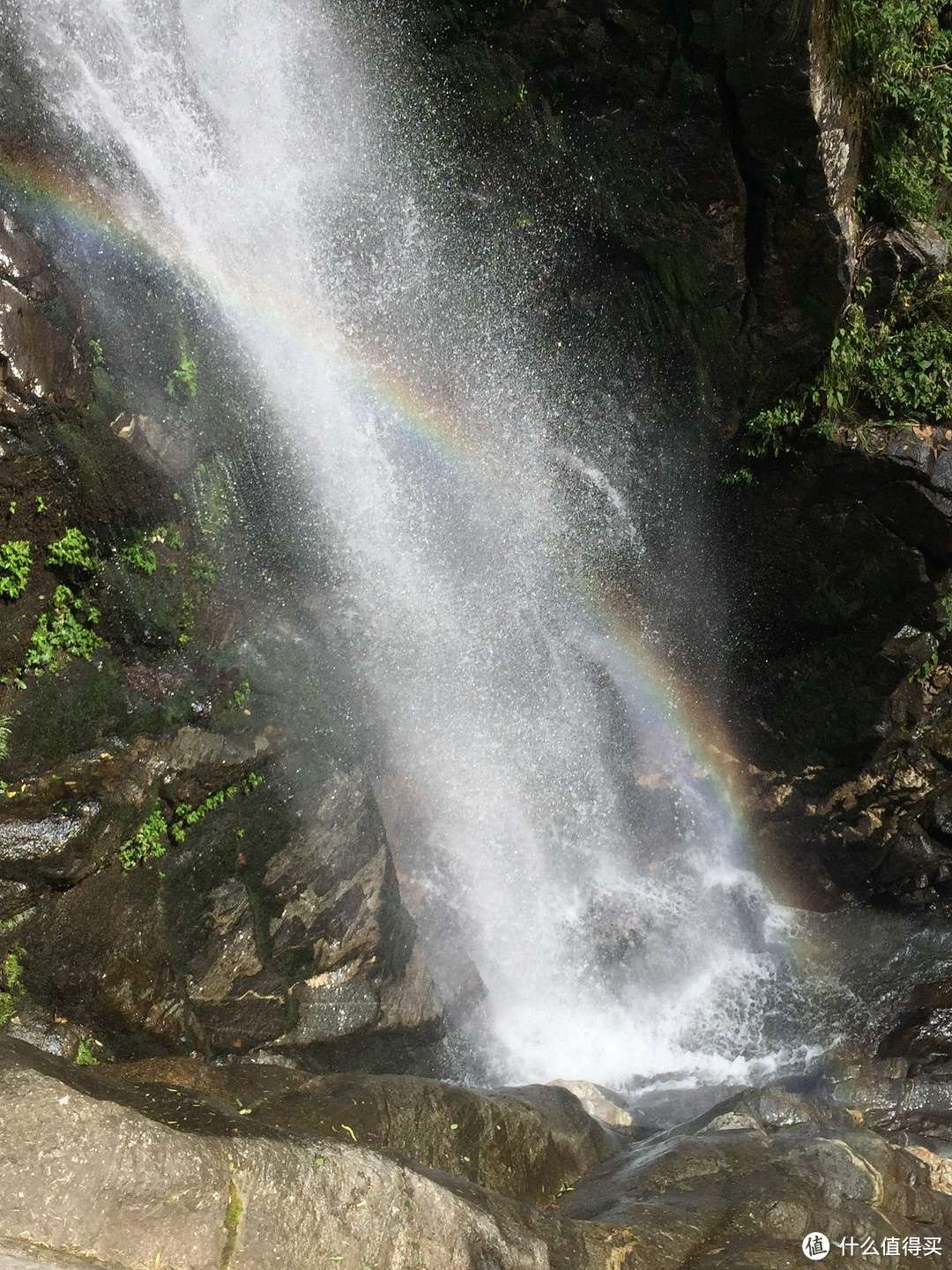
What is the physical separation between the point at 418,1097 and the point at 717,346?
329 inches

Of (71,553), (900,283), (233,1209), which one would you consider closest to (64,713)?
(71,553)

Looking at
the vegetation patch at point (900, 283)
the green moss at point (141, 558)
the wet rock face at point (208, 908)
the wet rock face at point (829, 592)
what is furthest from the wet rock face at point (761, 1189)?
the vegetation patch at point (900, 283)

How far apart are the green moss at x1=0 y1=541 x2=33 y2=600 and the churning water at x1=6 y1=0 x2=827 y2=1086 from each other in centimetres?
288

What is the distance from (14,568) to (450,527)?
17.4 feet

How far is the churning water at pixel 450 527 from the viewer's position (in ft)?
25.8

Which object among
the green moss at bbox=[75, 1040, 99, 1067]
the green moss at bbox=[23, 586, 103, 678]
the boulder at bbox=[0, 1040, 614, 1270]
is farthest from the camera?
the green moss at bbox=[23, 586, 103, 678]

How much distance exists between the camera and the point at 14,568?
6.53 metres

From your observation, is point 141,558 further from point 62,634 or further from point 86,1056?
point 86,1056

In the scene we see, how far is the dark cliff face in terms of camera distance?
7875mm

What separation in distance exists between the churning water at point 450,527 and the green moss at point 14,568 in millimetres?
2880

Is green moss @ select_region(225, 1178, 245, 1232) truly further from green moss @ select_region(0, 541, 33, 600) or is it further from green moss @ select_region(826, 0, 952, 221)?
green moss @ select_region(826, 0, 952, 221)

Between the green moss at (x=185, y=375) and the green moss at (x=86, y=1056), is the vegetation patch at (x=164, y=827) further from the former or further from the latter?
the green moss at (x=185, y=375)

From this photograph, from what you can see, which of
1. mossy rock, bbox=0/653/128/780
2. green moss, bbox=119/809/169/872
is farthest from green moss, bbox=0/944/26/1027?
mossy rock, bbox=0/653/128/780

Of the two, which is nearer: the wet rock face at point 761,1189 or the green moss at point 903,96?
the wet rock face at point 761,1189
